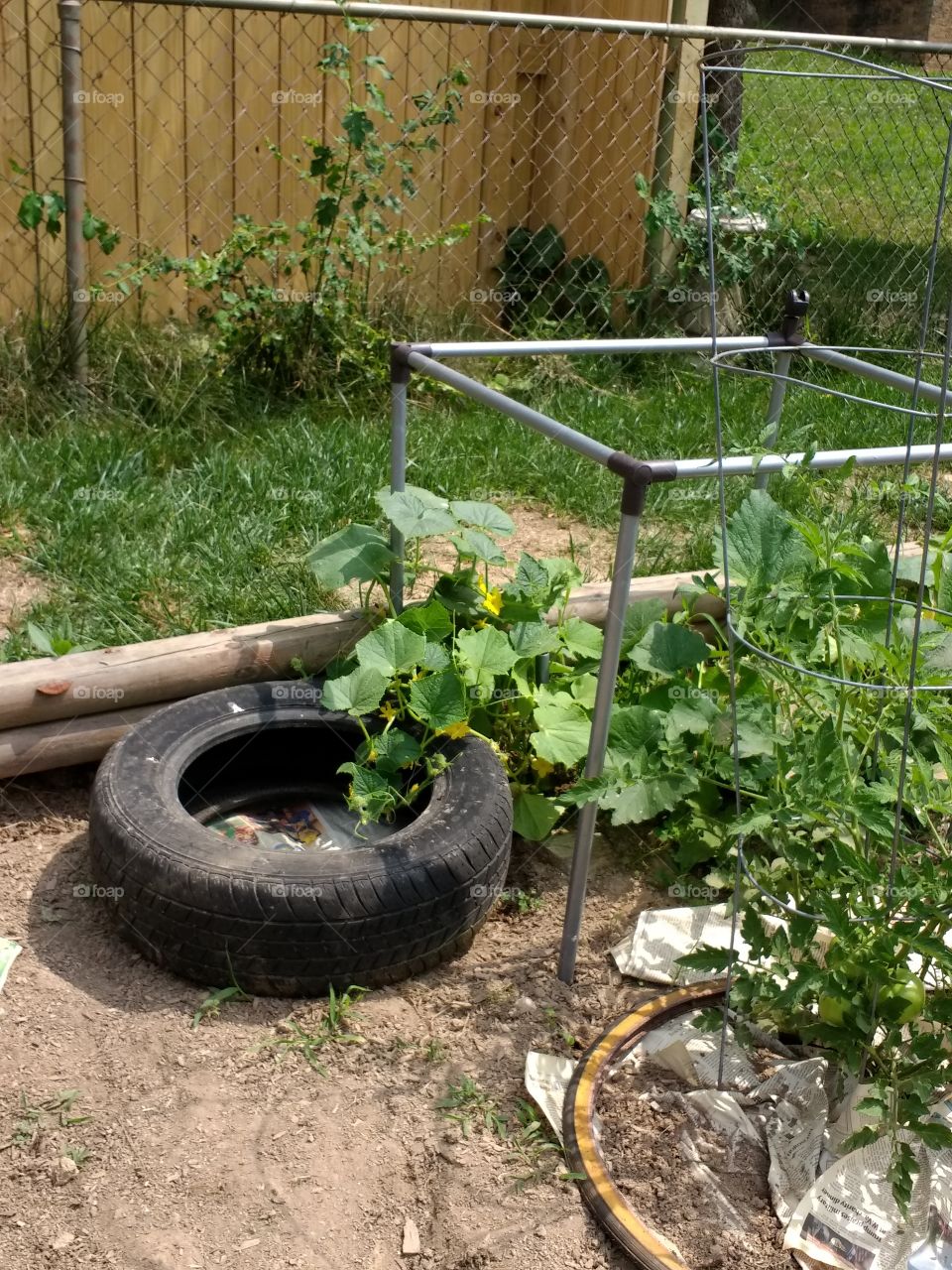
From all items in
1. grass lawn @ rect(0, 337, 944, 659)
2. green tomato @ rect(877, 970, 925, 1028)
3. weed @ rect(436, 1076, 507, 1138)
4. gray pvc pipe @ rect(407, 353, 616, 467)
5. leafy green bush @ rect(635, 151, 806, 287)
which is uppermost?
leafy green bush @ rect(635, 151, 806, 287)

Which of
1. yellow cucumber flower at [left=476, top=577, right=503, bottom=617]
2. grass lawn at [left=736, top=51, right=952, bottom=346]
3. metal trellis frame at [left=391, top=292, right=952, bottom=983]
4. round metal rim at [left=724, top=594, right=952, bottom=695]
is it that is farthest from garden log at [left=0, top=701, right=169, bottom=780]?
grass lawn at [left=736, top=51, right=952, bottom=346]

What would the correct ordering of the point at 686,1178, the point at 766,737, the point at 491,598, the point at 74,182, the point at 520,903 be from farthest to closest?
the point at 74,182, the point at 491,598, the point at 520,903, the point at 766,737, the point at 686,1178

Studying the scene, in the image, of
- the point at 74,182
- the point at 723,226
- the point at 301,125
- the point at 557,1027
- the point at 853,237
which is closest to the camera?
the point at 557,1027

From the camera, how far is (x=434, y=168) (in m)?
6.23

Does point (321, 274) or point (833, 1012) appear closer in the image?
point (833, 1012)

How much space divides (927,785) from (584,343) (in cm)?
140

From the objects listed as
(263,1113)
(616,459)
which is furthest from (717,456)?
(263,1113)

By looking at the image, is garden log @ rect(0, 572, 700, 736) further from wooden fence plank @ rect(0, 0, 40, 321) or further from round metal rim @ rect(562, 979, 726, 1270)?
wooden fence plank @ rect(0, 0, 40, 321)

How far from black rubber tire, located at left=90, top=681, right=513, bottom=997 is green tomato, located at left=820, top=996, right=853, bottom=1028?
Result: 2.44 ft

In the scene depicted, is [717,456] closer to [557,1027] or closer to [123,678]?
[557,1027]

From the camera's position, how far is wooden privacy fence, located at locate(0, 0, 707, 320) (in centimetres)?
530

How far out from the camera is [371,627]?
328 centimetres

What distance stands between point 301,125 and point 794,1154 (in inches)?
196

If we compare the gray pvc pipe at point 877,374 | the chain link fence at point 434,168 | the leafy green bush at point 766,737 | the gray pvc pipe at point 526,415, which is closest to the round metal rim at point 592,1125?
the leafy green bush at point 766,737
